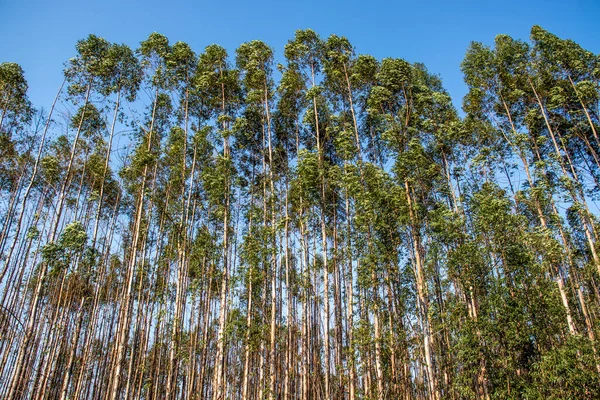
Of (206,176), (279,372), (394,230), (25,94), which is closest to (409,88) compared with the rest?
(394,230)

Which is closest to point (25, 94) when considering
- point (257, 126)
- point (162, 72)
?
point (162, 72)

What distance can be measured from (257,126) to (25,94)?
24.8ft

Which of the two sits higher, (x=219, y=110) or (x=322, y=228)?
(x=219, y=110)

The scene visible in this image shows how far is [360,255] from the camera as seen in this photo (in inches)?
406

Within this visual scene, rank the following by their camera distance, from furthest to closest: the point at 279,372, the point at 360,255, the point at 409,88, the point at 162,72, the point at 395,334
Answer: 1. the point at 409,88
2. the point at 162,72
3. the point at 279,372
4. the point at 360,255
5. the point at 395,334

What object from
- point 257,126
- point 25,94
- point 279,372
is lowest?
point 279,372

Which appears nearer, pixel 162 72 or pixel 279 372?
pixel 279 372

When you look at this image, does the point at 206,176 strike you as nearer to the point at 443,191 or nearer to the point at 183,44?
the point at 183,44

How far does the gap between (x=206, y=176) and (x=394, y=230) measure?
19.4ft

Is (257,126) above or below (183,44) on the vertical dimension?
below

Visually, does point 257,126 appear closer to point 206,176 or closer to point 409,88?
point 206,176

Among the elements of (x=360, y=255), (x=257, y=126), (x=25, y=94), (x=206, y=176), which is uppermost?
(x=257, y=126)

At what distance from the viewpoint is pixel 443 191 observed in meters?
12.7

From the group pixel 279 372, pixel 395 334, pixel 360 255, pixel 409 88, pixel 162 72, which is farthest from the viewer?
pixel 409 88
